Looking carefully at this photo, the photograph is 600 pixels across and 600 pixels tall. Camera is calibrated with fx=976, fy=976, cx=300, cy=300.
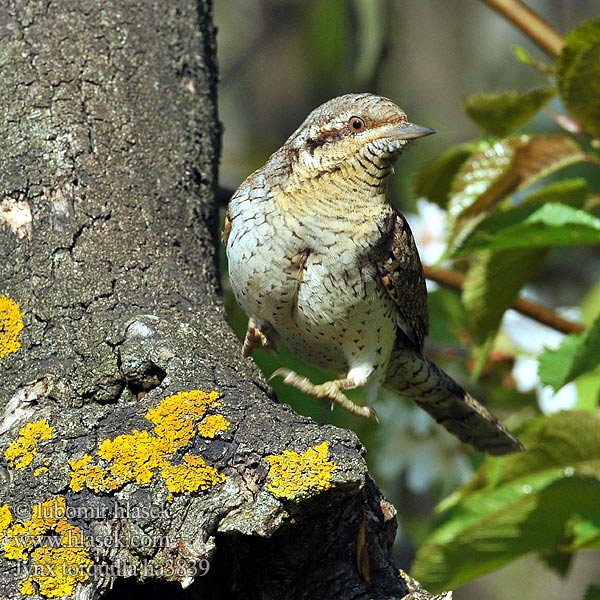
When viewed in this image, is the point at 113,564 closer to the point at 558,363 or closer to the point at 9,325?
the point at 9,325

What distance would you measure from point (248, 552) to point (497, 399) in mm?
2023

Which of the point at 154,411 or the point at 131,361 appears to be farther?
the point at 131,361

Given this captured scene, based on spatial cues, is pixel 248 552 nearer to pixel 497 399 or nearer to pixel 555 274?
pixel 497 399

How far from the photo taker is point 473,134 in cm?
711

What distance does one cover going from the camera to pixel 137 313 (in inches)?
94.9

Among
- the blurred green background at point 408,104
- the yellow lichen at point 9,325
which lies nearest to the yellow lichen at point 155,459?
the yellow lichen at point 9,325

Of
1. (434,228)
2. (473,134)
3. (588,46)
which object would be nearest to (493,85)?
(473,134)

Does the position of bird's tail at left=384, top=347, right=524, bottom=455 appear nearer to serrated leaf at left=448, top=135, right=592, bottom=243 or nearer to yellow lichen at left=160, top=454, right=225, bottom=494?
serrated leaf at left=448, top=135, right=592, bottom=243

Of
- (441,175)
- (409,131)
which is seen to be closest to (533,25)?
(441,175)

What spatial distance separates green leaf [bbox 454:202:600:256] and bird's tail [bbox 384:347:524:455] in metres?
0.70

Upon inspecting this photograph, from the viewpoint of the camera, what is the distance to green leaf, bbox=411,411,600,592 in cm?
300

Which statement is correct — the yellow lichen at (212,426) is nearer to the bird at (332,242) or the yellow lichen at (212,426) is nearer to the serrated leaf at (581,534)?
the bird at (332,242)

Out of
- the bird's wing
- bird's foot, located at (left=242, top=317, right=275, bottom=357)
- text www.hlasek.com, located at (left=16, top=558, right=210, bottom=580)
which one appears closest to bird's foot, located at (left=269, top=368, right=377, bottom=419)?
bird's foot, located at (left=242, top=317, right=275, bottom=357)

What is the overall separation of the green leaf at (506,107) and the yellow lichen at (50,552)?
1.80 meters
